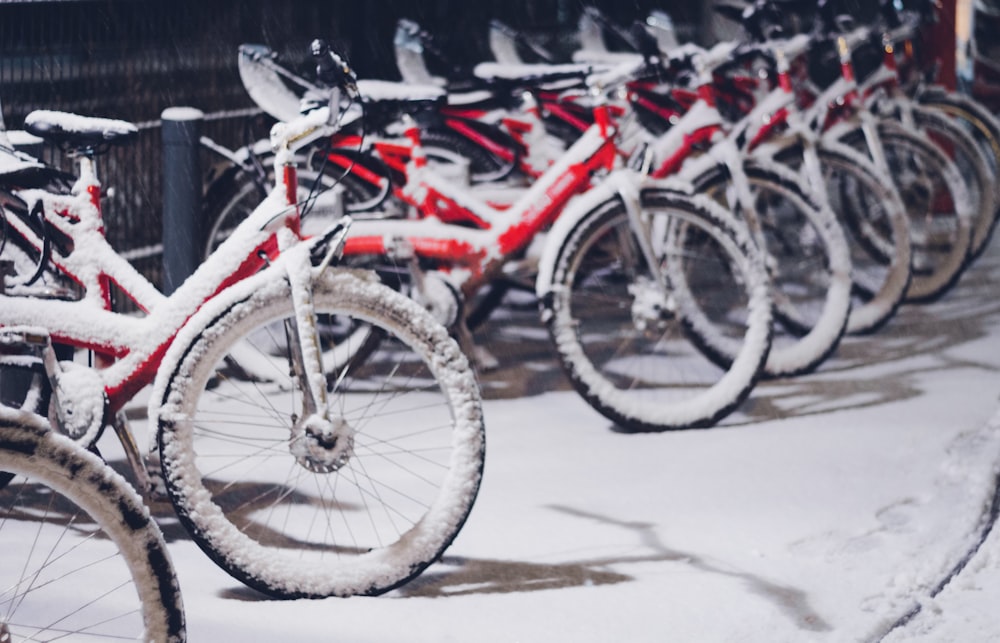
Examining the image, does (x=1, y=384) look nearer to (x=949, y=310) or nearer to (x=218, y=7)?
(x=218, y=7)

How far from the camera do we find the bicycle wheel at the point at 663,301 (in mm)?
5352

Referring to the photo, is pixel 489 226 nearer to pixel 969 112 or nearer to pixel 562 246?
pixel 562 246

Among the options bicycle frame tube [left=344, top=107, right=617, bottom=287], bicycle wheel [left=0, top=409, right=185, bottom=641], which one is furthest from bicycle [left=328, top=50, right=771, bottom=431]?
bicycle wheel [left=0, top=409, right=185, bottom=641]

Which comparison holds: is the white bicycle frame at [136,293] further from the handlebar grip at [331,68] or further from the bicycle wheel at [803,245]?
the bicycle wheel at [803,245]

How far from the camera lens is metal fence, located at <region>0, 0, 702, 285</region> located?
251 inches

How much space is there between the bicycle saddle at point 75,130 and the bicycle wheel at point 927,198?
170 inches

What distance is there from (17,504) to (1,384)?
457 mm

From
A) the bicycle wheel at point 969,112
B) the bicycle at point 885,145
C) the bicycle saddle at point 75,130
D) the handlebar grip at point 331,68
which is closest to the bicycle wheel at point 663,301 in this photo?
the bicycle at point 885,145

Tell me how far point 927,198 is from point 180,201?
426cm

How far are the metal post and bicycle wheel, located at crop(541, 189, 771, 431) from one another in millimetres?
1531

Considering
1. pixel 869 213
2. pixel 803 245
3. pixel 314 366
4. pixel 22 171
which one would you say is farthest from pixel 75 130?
pixel 869 213

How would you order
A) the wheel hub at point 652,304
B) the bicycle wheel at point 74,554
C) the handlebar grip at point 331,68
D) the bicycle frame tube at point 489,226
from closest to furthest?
the bicycle wheel at point 74,554 → the handlebar grip at point 331,68 → the wheel hub at point 652,304 → the bicycle frame tube at point 489,226

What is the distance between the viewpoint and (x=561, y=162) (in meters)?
5.70

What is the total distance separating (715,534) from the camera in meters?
4.52
